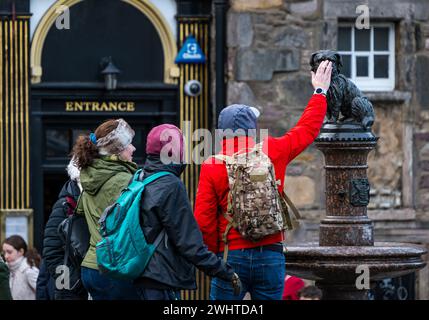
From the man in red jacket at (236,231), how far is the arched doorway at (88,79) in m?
7.56

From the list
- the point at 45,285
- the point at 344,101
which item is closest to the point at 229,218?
the point at 344,101

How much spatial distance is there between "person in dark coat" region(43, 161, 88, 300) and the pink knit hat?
150cm

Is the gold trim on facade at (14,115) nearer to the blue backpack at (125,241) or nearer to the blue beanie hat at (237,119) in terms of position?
the blue beanie hat at (237,119)

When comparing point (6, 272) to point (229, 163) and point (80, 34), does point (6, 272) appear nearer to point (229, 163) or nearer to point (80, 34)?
point (229, 163)

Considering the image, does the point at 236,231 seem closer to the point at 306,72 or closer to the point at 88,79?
the point at 306,72

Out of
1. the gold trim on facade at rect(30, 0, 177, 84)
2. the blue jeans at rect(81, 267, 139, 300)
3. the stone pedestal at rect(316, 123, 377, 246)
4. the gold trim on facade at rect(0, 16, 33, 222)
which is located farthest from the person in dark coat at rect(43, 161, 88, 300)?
the gold trim on facade at rect(30, 0, 177, 84)

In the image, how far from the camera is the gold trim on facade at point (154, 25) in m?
15.5

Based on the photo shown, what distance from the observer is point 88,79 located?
15719mm

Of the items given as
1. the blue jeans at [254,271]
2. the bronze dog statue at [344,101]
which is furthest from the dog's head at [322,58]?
the blue jeans at [254,271]

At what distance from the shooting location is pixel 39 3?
611 inches

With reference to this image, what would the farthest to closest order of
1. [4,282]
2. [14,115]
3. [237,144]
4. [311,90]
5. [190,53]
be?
[190,53] → [14,115] → [311,90] → [4,282] → [237,144]

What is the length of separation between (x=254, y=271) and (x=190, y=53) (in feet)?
25.4
